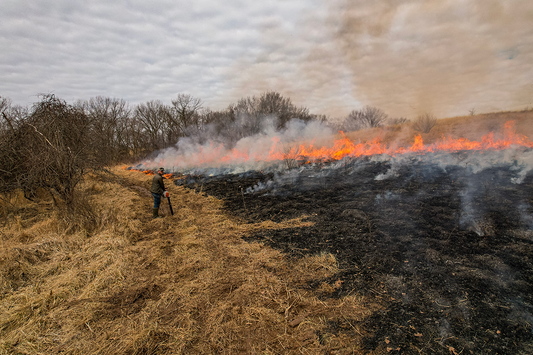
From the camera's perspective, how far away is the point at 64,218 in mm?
6570

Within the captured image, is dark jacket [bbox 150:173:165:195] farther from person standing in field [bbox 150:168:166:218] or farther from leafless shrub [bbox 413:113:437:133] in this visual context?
leafless shrub [bbox 413:113:437:133]

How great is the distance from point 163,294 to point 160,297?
66 mm

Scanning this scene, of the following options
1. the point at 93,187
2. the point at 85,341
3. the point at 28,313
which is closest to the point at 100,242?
the point at 28,313

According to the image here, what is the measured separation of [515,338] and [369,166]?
12150 mm

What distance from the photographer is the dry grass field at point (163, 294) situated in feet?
9.48

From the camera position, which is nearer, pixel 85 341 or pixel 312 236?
pixel 85 341

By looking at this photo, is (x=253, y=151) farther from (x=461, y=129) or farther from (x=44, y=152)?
(x=461, y=129)

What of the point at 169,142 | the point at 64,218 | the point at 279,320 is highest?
the point at 169,142

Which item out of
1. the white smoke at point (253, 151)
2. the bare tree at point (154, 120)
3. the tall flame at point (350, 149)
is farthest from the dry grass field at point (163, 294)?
the bare tree at point (154, 120)

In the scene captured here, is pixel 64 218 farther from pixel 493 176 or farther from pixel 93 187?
pixel 493 176

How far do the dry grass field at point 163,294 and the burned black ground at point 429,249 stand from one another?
0.31m

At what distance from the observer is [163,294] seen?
3844mm

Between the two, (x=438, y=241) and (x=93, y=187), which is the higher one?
(x=93, y=187)

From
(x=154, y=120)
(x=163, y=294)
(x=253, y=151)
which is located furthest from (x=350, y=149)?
(x=154, y=120)
